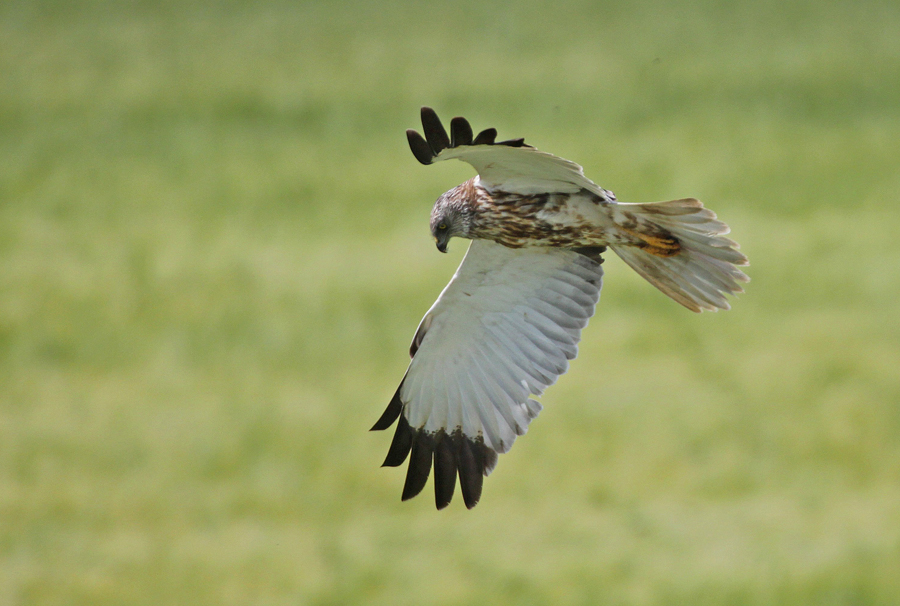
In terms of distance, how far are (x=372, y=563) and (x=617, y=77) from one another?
21.6ft

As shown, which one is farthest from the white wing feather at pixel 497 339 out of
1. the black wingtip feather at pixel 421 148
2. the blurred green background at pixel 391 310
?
the blurred green background at pixel 391 310

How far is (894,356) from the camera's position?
12.9 m

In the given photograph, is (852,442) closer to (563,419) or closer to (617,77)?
(563,419)

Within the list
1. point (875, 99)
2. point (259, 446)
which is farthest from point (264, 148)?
point (875, 99)

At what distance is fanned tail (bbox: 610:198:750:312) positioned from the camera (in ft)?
13.3

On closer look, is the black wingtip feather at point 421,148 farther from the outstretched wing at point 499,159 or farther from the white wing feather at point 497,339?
the white wing feather at point 497,339

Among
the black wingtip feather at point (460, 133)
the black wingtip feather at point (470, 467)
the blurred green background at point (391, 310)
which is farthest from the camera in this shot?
the blurred green background at point (391, 310)

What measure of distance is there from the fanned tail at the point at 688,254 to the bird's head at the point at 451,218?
53cm

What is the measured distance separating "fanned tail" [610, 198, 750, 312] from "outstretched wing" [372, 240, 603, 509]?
290mm

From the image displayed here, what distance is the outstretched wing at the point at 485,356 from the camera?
4.50 m

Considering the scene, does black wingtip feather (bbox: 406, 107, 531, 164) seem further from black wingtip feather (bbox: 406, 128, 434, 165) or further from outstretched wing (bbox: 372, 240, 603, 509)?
outstretched wing (bbox: 372, 240, 603, 509)

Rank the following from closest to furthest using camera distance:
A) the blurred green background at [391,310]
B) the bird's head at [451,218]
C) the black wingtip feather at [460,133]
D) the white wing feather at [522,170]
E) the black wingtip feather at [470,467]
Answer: the black wingtip feather at [460,133]
the white wing feather at [522,170]
the bird's head at [451,218]
the black wingtip feather at [470,467]
the blurred green background at [391,310]

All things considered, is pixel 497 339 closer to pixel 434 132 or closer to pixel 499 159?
pixel 499 159

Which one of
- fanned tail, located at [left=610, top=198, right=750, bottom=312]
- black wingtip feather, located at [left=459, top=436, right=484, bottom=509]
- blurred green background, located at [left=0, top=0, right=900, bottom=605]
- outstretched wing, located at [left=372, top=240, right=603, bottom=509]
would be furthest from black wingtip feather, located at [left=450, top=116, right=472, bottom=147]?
blurred green background, located at [left=0, top=0, right=900, bottom=605]
